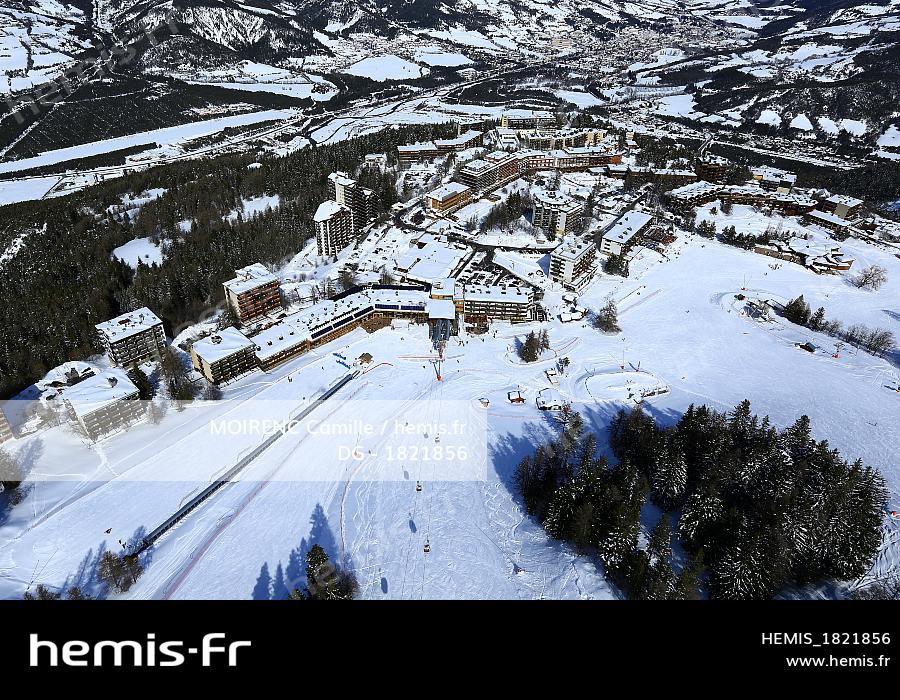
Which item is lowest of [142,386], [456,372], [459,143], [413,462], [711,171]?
[413,462]

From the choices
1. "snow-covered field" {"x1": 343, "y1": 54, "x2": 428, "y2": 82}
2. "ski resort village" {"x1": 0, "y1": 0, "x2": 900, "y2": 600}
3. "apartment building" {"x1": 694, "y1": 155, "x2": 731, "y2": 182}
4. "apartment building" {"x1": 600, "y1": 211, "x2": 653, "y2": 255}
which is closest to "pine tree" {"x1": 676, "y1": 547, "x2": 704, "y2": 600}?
"ski resort village" {"x1": 0, "y1": 0, "x2": 900, "y2": 600}

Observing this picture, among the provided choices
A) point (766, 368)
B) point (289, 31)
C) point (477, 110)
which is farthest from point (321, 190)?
point (289, 31)

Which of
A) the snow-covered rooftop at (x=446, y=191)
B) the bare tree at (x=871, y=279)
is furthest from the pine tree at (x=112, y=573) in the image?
the bare tree at (x=871, y=279)

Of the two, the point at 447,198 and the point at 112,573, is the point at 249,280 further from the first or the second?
the point at 447,198

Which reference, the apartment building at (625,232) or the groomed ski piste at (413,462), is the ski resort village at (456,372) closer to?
the groomed ski piste at (413,462)

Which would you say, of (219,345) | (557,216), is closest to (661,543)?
(219,345)

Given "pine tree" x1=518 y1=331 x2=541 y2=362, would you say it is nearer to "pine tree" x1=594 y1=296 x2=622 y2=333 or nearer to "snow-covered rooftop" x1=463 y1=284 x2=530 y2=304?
"snow-covered rooftop" x1=463 y1=284 x2=530 y2=304

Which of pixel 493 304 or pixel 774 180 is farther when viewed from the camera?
pixel 774 180
